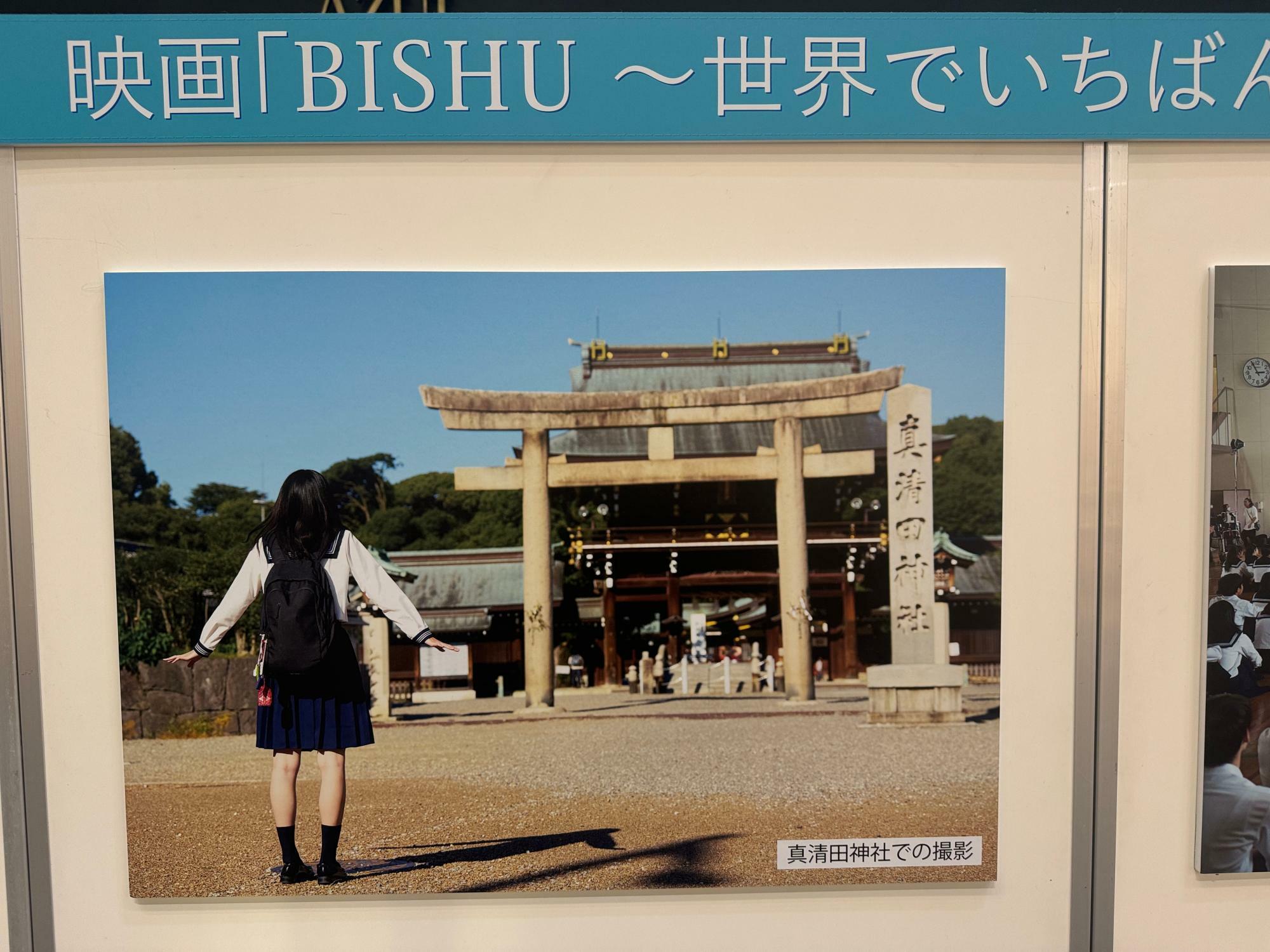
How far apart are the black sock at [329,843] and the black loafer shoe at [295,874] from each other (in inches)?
2.3

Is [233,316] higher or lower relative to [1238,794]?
higher

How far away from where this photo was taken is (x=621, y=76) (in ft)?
7.44

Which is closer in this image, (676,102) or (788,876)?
(676,102)

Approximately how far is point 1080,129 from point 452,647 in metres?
2.39

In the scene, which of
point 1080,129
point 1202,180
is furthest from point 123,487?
point 1202,180

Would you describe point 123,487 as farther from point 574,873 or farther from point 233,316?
point 574,873

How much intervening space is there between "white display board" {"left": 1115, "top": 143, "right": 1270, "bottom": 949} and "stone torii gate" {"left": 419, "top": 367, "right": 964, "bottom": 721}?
2.06ft

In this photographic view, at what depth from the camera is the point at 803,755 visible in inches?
96.7

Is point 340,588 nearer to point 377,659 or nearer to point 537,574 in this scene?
point 377,659

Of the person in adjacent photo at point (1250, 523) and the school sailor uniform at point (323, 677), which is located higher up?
the person in adjacent photo at point (1250, 523)

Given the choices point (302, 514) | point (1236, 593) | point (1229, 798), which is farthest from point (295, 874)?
point (1236, 593)

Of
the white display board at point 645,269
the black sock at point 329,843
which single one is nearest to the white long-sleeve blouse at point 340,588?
the white display board at point 645,269

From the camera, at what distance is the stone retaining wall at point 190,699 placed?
2385 mm
